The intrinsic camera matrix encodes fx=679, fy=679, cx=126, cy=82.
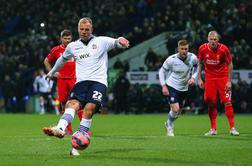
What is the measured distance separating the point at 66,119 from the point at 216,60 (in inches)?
273

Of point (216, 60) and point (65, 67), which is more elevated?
point (216, 60)

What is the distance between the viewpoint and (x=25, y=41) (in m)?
39.8

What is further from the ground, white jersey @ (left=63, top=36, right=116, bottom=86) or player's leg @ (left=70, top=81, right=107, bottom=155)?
white jersey @ (left=63, top=36, right=116, bottom=86)

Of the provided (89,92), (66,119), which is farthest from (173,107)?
(66,119)

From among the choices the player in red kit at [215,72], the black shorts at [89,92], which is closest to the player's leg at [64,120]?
the black shorts at [89,92]

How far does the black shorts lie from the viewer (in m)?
11.6

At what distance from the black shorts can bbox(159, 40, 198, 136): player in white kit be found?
5.10 m

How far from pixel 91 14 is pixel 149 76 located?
7.71 meters

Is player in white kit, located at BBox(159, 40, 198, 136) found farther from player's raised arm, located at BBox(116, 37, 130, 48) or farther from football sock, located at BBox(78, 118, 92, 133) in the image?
football sock, located at BBox(78, 118, 92, 133)

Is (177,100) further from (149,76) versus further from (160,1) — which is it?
(160,1)

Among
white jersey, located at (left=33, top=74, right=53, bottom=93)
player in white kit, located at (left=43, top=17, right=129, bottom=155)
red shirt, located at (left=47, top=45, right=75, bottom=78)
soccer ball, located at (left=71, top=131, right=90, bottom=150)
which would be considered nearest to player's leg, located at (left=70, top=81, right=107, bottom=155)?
player in white kit, located at (left=43, top=17, right=129, bottom=155)

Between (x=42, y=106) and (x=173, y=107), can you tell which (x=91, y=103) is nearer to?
(x=173, y=107)

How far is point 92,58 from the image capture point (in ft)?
39.2

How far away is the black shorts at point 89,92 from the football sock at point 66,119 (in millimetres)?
314
